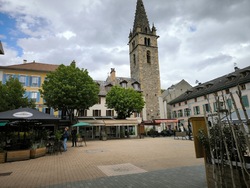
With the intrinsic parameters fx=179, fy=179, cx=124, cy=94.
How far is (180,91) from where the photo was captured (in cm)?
4878

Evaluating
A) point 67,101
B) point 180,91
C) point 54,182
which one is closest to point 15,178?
point 54,182

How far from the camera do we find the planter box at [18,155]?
9.25 metres

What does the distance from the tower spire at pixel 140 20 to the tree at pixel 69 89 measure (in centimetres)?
2626

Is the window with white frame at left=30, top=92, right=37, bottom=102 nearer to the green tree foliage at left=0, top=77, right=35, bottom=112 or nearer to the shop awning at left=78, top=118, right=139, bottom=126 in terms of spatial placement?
the green tree foliage at left=0, top=77, right=35, bottom=112

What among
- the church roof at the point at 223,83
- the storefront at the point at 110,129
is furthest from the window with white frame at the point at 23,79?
the church roof at the point at 223,83

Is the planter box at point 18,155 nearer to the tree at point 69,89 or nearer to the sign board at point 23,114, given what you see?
the sign board at point 23,114

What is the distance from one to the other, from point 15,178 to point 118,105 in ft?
73.0

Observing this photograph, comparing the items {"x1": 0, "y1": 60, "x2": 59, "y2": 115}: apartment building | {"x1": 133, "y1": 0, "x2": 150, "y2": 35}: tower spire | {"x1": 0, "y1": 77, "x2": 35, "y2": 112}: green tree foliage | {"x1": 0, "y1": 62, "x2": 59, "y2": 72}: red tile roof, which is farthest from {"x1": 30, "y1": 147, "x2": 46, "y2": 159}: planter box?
{"x1": 133, "y1": 0, "x2": 150, "y2": 35}: tower spire

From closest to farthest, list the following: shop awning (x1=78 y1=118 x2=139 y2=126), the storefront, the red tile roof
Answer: shop awning (x1=78 y1=118 x2=139 y2=126)
the storefront
the red tile roof

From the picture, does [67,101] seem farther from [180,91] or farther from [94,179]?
[180,91]

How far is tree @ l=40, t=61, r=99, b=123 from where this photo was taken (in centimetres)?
2170

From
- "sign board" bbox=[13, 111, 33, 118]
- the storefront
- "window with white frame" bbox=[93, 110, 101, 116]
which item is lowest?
the storefront

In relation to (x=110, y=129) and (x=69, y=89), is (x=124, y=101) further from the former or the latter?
(x=69, y=89)

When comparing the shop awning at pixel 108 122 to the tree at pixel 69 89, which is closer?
the tree at pixel 69 89
